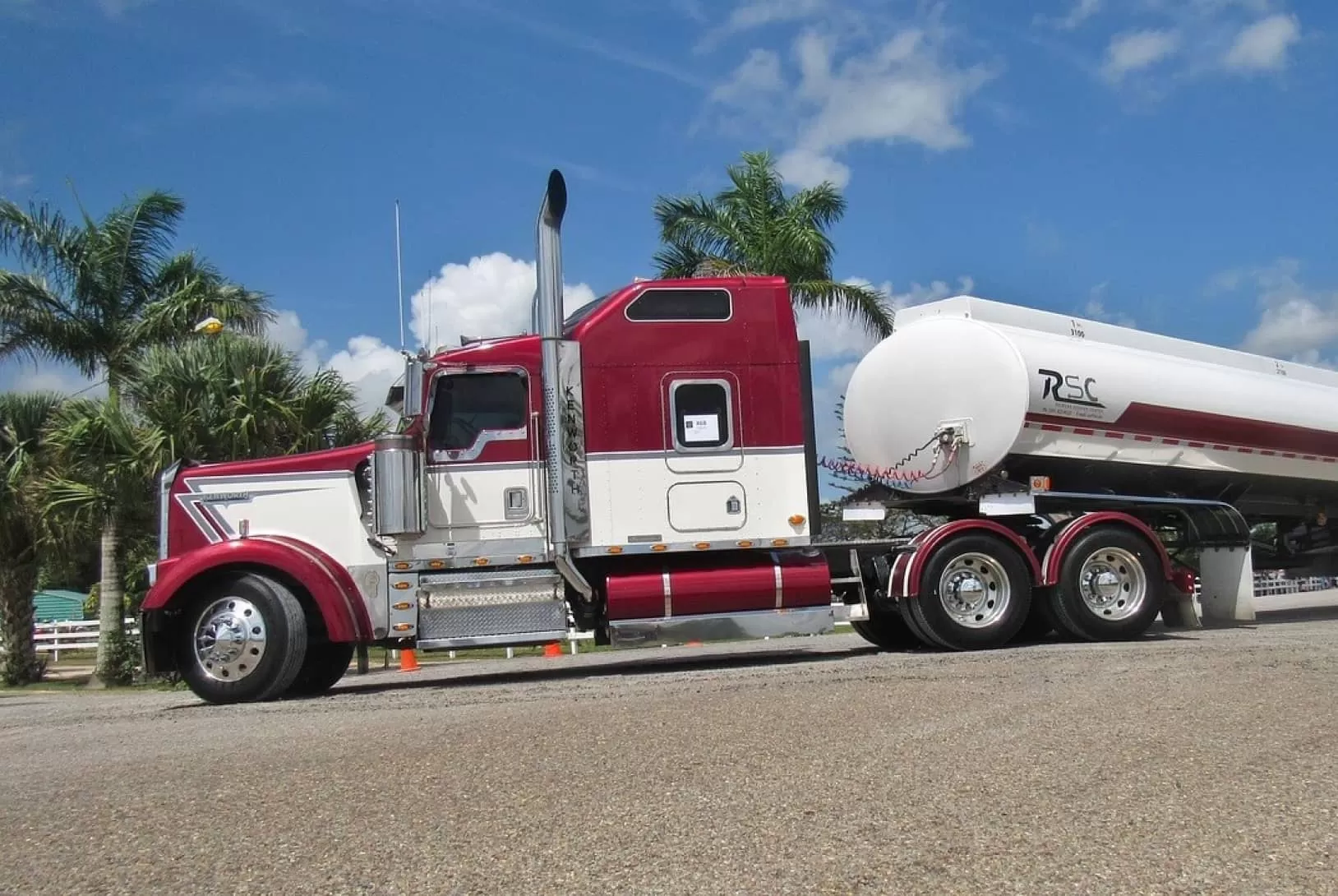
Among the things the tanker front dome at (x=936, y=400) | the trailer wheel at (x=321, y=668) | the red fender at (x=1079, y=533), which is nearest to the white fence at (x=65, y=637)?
the trailer wheel at (x=321, y=668)

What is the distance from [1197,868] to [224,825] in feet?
11.4

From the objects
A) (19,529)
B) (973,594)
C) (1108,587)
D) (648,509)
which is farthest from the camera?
(19,529)

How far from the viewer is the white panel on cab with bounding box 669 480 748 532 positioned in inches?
404

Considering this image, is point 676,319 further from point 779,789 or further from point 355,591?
point 779,789

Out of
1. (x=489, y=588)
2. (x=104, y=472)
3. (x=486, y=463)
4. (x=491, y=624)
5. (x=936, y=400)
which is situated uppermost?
(x=104, y=472)

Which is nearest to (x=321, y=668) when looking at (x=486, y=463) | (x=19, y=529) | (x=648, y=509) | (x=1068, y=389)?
(x=486, y=463)

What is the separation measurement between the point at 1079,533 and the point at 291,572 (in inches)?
273

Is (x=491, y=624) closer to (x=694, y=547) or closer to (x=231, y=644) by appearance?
(x=694, y=547)

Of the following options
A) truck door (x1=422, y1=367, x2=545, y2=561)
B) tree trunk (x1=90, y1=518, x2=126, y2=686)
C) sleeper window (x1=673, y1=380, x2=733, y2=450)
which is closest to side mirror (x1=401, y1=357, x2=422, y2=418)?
truck door (x1=422, y1=367, x2=545, y2=561)

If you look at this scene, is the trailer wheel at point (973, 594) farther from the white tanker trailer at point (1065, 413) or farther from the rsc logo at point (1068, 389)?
the rsc logo at point (1068, 389)

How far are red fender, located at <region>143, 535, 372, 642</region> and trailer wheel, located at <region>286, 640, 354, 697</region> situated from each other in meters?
0.44

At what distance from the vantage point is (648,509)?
10242 mm

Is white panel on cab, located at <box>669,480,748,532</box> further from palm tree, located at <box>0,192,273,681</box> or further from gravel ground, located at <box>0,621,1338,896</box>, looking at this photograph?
palm tree, located at <box>0,192,273,681</box>

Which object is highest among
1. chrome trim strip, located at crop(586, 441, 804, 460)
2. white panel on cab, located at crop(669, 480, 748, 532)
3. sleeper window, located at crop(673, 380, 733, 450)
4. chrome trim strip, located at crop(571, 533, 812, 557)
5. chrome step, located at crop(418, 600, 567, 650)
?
sleeper window, located at crop(673, 380, 733, 450)
